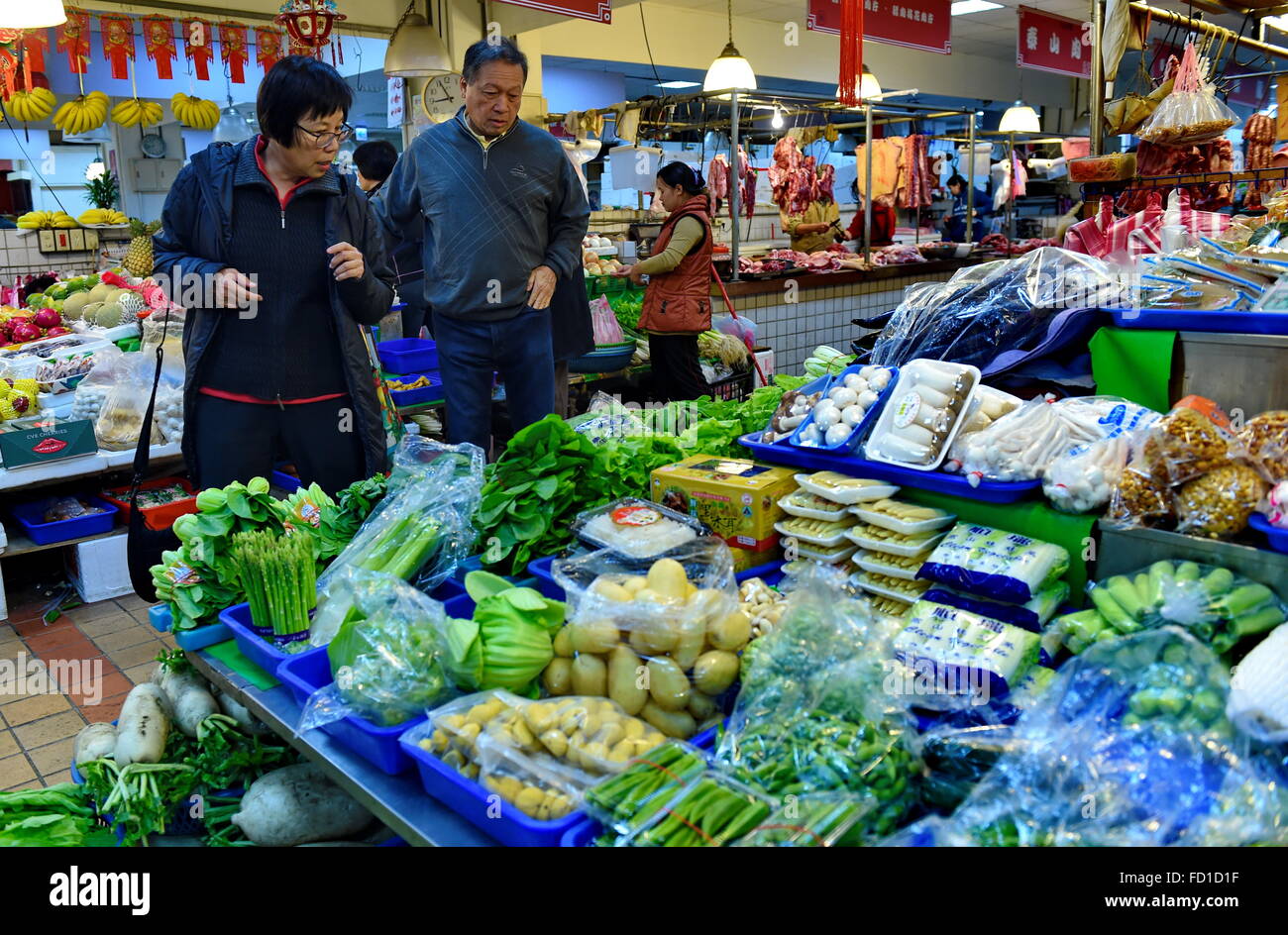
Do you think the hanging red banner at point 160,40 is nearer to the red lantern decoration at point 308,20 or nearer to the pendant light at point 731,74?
the red lantern decoration at point 308,20

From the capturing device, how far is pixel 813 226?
980cm

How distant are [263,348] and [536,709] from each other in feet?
6.60

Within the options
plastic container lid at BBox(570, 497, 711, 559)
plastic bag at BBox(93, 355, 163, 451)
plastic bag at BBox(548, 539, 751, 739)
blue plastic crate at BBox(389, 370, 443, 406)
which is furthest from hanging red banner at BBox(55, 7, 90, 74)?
plastic bag at BBox(548, 539, 751, 739)

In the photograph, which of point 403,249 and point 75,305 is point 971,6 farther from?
point 75,305

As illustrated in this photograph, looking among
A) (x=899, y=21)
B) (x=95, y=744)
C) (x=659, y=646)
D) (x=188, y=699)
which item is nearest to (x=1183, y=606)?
(x=659, y=646)

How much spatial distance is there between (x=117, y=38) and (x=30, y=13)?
2668 mm

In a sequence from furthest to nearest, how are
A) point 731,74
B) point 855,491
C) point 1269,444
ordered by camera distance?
point 731,74
point 855,491
point 1269,444

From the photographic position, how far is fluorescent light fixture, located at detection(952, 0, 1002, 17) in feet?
39.1

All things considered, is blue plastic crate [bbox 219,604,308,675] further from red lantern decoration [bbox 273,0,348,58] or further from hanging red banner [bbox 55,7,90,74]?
hanging red banner [bbox 55,7,90,74]

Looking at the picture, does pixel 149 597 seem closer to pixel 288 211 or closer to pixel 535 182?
pixel 288 211

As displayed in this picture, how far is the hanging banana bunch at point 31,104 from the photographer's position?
8047 mm

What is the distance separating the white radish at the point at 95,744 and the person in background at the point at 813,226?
27.2 ft

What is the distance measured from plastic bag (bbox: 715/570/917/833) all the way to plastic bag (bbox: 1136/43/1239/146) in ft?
13.0

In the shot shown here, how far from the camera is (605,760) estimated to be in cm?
156
